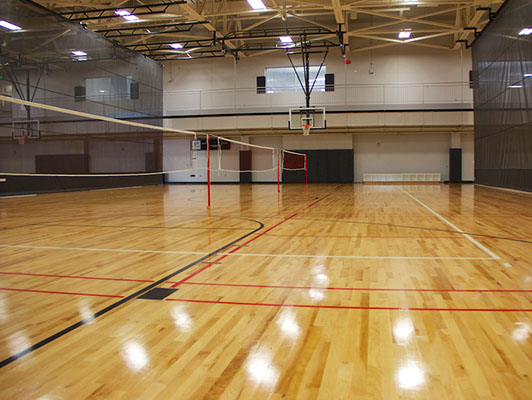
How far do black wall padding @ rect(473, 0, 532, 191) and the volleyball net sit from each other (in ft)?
26.5

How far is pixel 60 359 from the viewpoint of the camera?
2391 millimetres

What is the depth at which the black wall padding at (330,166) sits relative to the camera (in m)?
28.6

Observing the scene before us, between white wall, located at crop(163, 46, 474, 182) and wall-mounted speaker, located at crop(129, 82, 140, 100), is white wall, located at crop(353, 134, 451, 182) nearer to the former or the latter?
white wall, located at crop(163, 46, 474, 182)

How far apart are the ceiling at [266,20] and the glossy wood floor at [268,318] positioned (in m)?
13.8

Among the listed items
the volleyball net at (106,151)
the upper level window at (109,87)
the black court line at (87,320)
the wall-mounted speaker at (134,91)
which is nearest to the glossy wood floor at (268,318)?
the black court line at (87,320)

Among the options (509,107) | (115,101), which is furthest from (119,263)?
(115,101)

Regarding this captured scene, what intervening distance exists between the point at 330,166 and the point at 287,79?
239 inches

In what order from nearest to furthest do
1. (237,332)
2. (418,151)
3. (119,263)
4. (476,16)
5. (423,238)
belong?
(237,332) < (119,263) < (423,238) < (476,16) < (418,151)

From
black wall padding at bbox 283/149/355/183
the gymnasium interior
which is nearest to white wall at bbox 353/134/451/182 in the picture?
black wall padding at bbox 283/149/355/183

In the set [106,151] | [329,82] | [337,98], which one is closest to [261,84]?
[329,82]

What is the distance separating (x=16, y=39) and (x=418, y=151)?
21996 mm

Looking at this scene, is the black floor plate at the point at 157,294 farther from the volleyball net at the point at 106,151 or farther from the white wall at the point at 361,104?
the white wall at the point at 361,104

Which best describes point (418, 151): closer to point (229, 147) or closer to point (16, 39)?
point (229, 147)

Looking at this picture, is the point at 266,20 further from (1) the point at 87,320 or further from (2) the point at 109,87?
(1) the point at 87,320
